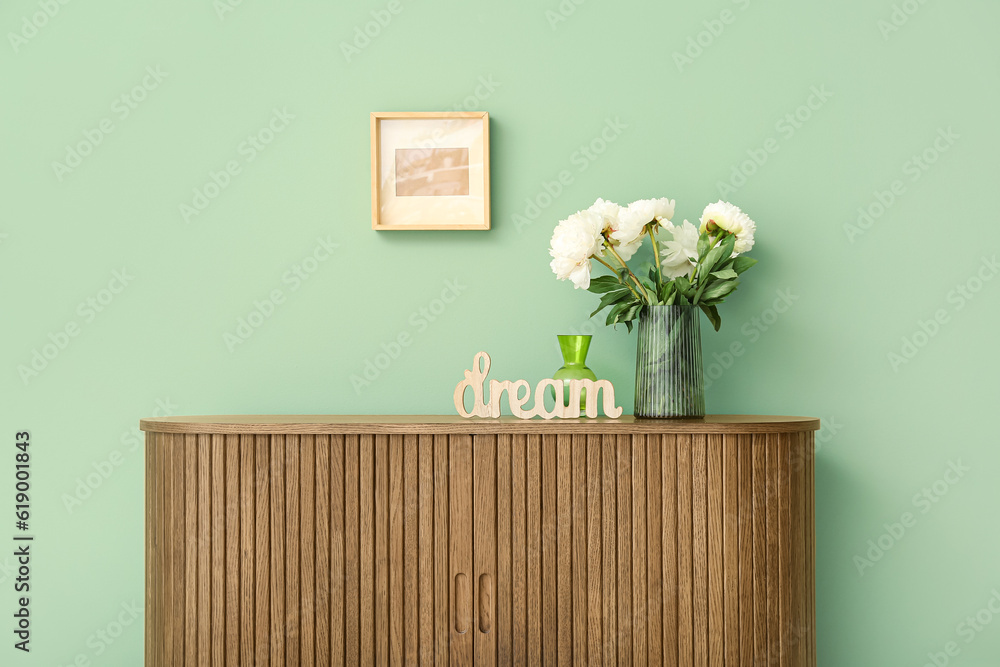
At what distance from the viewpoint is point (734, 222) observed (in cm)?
178

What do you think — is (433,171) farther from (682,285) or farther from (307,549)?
(307,549)

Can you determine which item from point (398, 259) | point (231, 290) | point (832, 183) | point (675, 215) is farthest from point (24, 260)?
point (832, 183)

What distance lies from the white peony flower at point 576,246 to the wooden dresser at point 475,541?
0.40m

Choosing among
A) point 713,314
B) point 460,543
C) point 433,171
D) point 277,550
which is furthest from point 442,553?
point 433,171

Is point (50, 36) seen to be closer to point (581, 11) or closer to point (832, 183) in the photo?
point (581, 11)

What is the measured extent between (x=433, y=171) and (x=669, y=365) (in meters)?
0.89

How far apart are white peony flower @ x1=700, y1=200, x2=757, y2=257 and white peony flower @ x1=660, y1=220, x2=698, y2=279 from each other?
0.21ft

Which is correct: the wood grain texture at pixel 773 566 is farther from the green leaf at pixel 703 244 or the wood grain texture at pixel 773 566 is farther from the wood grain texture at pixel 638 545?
the green leaf at pixel 703 244

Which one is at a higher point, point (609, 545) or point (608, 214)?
point (608, 214)

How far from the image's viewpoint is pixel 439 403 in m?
1.97

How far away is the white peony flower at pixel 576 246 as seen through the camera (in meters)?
1.71

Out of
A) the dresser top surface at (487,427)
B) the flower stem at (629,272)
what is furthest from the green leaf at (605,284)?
the dresser top surface at (487,427)

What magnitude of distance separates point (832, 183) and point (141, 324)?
2.11 metres

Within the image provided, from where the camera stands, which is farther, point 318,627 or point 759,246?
point 759,246
